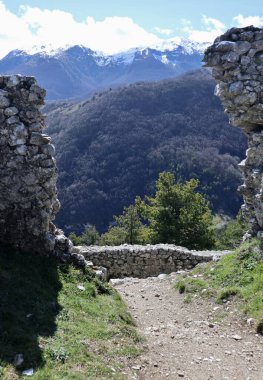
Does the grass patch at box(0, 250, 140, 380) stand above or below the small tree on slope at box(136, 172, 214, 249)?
above

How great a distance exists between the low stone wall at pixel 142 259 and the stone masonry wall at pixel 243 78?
408 centimetres

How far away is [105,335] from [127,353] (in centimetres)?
64

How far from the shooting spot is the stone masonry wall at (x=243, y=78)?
14.9 m

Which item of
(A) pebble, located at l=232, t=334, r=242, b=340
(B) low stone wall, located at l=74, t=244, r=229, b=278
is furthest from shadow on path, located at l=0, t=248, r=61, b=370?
(B) low stone wall, located at l=74, t=244, r=229, b=278

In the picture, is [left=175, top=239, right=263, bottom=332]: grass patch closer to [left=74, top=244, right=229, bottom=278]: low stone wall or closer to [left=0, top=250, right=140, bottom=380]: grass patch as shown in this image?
[left=0, top=250, right=140, bottom=380]: grass patch

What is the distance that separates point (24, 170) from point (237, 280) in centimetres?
666

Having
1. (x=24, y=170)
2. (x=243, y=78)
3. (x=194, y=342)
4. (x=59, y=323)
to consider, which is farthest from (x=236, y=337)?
(x=243, y=78)

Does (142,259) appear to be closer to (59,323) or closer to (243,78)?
(243,78)

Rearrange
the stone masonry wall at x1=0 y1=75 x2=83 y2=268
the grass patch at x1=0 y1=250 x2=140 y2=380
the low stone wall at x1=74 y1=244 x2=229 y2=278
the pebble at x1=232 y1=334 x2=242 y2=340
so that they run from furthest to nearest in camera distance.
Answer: the low stone wall at x1=74 y1=244 x2=229 y2=278 < the stone masonry wall at x1=0 y1=75 x2=83 y2=268 < the pebble at x1=232 y1=334 x2=242 y2=340 < the grass patch at x1=0 y1=250 x2=140 y2=380

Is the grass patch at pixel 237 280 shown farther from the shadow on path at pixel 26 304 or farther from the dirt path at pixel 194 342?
the shadow on path at pixel 26 304

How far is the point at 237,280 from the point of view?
1185 cm

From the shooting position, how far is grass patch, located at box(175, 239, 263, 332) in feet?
34.3

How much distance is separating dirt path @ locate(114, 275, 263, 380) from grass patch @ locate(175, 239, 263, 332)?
352mm

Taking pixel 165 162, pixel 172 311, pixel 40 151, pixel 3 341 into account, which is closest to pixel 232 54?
pixel 40 151
